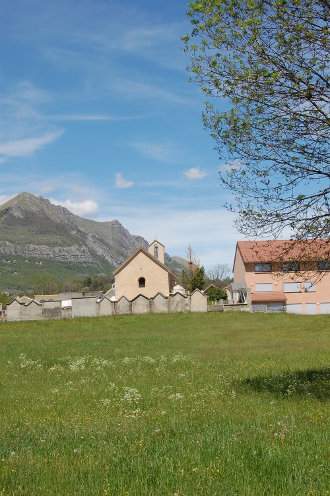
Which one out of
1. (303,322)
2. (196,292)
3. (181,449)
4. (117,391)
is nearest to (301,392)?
(117,391)

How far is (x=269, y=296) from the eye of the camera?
219 ft

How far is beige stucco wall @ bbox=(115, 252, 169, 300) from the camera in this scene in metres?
68.8

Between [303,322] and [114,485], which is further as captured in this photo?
[303,322]

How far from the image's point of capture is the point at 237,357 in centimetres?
2017

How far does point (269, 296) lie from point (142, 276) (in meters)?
17.2

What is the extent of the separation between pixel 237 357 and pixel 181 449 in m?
14.0

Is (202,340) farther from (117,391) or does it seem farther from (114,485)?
(114,485)

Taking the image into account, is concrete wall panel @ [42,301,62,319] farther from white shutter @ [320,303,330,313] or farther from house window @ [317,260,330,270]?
house window @ [317,260,330,270]

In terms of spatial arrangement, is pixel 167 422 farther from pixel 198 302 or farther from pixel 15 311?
pixel 15 311

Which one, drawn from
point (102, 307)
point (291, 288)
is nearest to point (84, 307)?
point (102, 307)

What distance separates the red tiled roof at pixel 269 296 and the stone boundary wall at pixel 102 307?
19.0 meters

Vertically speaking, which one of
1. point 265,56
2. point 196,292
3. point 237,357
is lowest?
point 237,357

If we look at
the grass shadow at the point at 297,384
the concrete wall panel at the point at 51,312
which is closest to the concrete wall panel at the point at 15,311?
the concrete wall panel at the point at 51,312

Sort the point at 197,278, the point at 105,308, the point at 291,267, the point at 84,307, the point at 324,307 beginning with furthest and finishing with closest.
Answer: the point at 197,278
the point at 324,307
the point at 105,308
the point at 84,307
the point at 291,267
